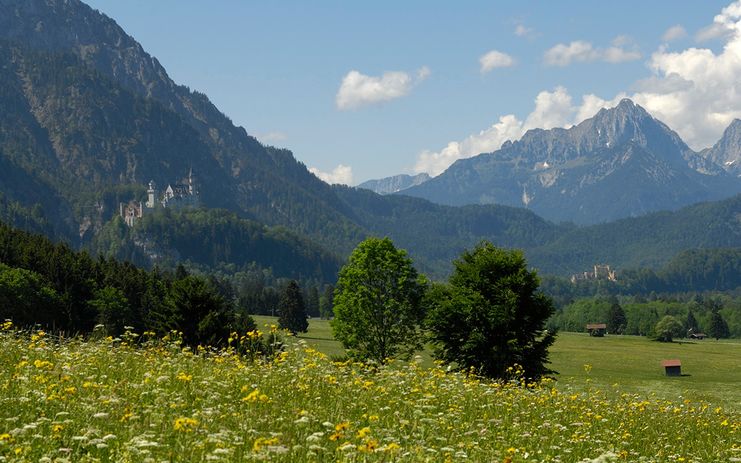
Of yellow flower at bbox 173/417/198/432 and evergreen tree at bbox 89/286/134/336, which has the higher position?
evergreen tree at bbox 89/286/134/336

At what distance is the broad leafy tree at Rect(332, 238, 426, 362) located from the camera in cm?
5453

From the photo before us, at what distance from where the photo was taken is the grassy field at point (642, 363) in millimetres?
80375

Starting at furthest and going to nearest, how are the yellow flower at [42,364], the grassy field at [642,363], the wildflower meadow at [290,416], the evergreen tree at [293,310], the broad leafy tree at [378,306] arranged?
1. the evergreen tree at [293,310]
2. the grassy field at [642,363]
3. the broad leafy tree at [378,306]
4. the yellow flower at [42,364]
5. the wildflower meadow at [290,416]

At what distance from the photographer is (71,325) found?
7494 centimetres

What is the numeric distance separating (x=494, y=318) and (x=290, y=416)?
3580 centimetres

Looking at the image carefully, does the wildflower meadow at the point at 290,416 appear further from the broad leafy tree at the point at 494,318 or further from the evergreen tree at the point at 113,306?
the evergreen tree at the point at 113,306

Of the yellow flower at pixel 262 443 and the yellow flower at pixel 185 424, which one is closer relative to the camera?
the yellow flower at pixel 262 443

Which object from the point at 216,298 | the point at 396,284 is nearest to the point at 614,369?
the point at 396,284

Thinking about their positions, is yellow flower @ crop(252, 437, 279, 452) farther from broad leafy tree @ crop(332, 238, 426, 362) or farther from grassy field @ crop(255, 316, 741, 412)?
grassy field @ crop(255, 316, 741, 412)

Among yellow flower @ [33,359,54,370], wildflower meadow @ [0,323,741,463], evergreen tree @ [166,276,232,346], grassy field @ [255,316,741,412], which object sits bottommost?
grassy field @ [255,316,741,412]

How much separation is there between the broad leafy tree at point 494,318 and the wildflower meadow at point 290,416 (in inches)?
1067

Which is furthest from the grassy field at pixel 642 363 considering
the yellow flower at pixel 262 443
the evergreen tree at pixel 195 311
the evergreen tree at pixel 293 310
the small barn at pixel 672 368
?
the yellow flower at pixel 262 443

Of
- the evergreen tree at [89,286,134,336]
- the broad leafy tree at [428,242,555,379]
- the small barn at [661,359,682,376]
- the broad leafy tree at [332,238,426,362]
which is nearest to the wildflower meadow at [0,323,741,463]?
the broad leafy tree at [428,242,555,379]

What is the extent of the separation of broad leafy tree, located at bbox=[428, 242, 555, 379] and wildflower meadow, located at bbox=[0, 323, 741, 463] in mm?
27091
